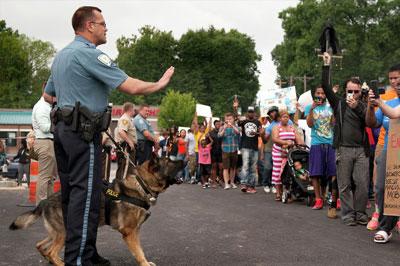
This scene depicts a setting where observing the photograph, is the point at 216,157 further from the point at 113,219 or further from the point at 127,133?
the point at 113,219

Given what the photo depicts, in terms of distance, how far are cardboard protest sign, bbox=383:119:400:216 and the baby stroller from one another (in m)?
4.09

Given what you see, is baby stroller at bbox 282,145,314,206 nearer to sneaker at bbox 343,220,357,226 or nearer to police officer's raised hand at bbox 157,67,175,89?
sneaker at bbox 343,220,357,226

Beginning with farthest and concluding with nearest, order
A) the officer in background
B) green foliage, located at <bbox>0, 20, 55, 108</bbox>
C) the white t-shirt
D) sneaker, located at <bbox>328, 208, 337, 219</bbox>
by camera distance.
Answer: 1. green foliage, located at <bbox>0, 20, 55, 108</bbox>
2. the white t-shirt
3. the officer in background
4. sneaker, located at <bbox>328, 208, 337, 219</bbox>

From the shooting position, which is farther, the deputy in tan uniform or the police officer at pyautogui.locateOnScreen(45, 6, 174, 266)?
the deputy in tan uniform

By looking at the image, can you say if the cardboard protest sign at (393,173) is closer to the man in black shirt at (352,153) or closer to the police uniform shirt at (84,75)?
the man in black shirt at (352,153)

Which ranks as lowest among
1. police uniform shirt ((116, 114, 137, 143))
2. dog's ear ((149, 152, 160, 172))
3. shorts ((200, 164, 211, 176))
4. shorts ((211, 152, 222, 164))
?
shorts ((200, 164, 211, 176))

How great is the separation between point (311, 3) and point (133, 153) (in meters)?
52.4

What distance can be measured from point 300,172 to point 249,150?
117 inches

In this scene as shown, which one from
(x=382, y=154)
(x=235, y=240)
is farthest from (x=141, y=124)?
(x=382, y=154)

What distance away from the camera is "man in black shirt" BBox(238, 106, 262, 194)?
43.0 feet

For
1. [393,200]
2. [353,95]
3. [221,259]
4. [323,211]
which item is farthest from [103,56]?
[323,211]

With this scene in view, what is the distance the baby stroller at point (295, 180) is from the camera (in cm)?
1047

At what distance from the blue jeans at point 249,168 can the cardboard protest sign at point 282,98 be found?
686 centimetres

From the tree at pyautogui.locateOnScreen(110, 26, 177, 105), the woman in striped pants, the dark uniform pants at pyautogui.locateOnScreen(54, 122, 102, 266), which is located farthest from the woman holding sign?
the tree at pyautogui.locateOnScreen(110, 26, 177, 105)
